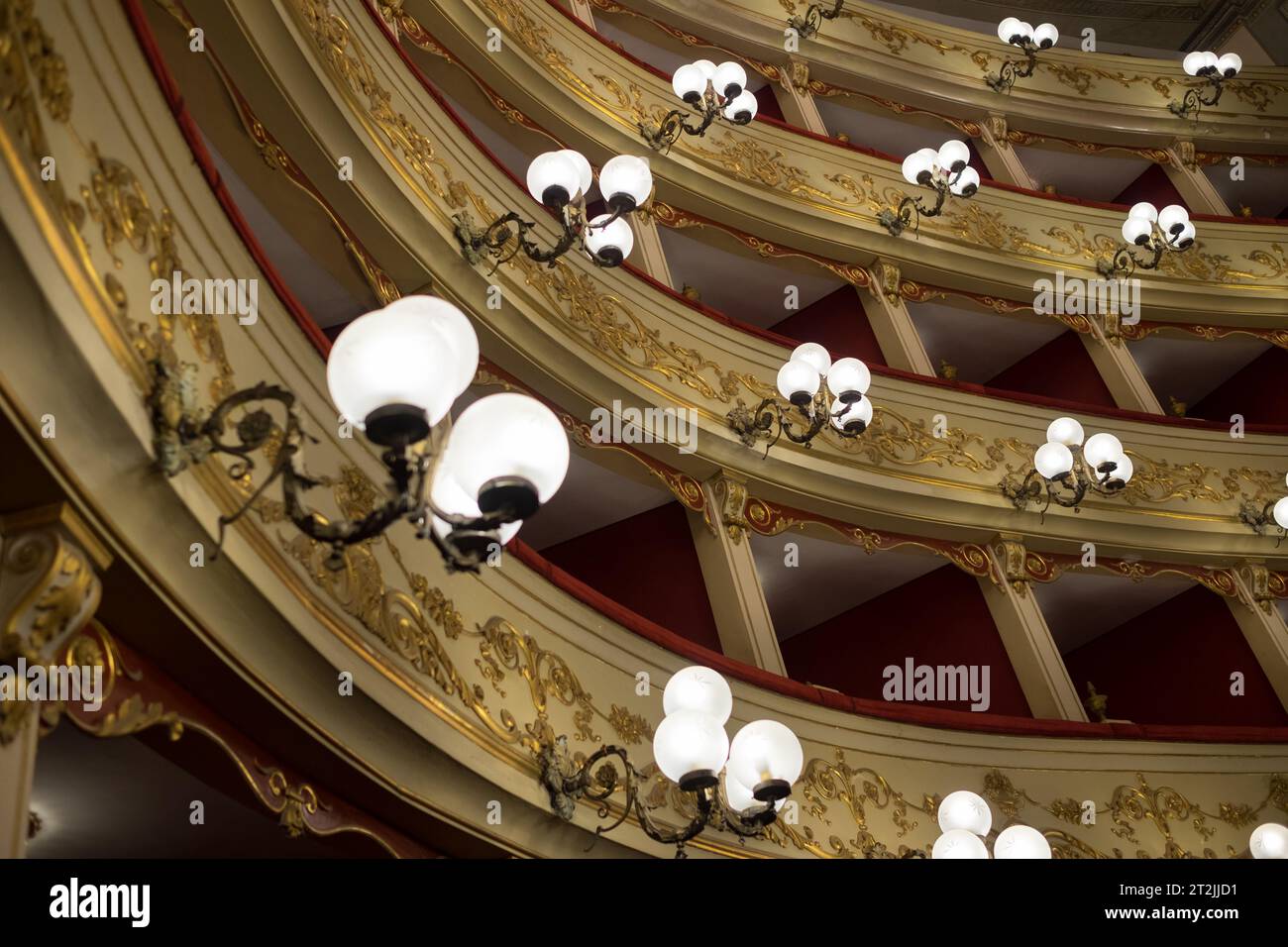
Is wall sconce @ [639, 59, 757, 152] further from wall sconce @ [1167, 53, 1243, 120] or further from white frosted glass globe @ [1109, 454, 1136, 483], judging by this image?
wall sconce @ [1167, 53, 1243, 120]

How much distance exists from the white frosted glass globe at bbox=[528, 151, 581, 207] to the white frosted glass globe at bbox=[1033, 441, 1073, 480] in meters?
3.62

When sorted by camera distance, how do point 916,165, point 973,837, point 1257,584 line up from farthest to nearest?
point 916,165
point 1257,584
point 973,837

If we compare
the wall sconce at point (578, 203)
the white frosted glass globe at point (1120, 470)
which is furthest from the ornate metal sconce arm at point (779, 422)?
the white frosted glass globe at point (1120, 470)

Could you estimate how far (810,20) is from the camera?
38.7 ft

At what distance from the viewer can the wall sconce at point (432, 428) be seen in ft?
8.14

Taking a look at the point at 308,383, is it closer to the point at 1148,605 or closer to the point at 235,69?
the point at 235,69

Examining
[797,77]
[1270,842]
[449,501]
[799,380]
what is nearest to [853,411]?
[799,380]

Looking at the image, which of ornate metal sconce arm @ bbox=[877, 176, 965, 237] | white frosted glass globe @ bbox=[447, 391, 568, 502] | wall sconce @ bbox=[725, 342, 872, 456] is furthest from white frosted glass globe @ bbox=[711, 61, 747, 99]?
white frosted glass globe @ bbox=[447, 391, 568, 502]

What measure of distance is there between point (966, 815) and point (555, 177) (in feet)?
10.8

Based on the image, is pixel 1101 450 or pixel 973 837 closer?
pixel 973 837

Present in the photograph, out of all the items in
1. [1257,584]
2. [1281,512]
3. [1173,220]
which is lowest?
[1257,584]

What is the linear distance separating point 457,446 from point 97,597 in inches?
37.9

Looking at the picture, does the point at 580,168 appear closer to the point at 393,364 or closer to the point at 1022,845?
the point at 393,364
